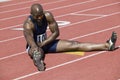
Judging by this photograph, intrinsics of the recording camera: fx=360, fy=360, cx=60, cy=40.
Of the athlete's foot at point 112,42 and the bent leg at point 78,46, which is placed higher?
the athlete's foot at point 112,42

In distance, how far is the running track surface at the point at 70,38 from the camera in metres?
6.54

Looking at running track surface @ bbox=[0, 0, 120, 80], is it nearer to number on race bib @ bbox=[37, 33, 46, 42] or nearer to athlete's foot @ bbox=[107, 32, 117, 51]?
athlete's foot @ bbox=[107, 32, 117, 51]

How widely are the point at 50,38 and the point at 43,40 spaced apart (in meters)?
0.23

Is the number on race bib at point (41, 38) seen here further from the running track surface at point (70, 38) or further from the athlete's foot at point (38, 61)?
the athlete's foot at point (38, 61)

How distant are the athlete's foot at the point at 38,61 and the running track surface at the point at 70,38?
4.3 inches

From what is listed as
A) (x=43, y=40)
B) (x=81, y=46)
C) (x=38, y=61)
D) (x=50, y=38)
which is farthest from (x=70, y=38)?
(x=38, y=61)

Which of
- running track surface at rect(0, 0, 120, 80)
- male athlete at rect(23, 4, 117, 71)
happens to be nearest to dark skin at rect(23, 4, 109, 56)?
male athlete at rect(23, 4, 117, 71)

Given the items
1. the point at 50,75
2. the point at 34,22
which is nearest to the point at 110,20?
the point at 34,22

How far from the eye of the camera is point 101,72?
21.1ft

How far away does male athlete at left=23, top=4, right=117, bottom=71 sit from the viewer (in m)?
7.09

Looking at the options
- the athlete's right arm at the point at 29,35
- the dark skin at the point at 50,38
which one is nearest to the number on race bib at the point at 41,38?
the dark skin at the point at 50,38

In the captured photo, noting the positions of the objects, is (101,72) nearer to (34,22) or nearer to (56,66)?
(56,66)

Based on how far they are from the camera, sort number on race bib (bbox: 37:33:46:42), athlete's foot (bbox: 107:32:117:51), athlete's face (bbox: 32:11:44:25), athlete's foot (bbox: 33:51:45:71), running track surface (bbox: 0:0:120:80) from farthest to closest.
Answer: number on race bib (bbox: 37:33:46:42) → athlete's foot (bbox: 107:32:117:51) → athlete's face (bbox: 32:11:44:25) → athlete's foot (bbox: 33:51:45:71) → running track surface (bbox: 0:0:120:80)

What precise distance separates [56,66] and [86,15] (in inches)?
205
